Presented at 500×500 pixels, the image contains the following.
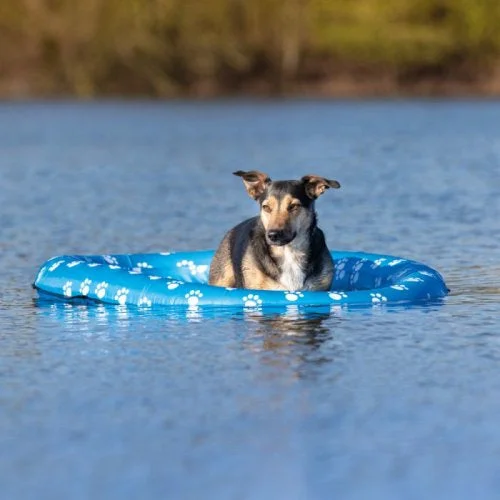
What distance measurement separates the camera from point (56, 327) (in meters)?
15.4

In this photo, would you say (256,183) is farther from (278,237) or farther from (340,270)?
(340,270)

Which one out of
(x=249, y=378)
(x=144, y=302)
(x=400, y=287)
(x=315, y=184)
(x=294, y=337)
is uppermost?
(x=315, y=184)

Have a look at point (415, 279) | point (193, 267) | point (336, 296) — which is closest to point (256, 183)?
point (336, 296)

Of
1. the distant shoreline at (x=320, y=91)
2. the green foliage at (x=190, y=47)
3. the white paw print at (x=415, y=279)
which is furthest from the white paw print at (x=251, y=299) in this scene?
the green foliage at (x=190, y=47)

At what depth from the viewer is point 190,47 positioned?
86.4m

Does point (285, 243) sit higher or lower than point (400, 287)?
Result: higher

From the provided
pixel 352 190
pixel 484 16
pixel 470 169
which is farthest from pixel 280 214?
pixel 484 16

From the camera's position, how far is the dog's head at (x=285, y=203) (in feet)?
51.0

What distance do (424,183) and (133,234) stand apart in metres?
10.3

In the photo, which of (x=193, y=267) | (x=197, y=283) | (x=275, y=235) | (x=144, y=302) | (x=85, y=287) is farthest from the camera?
(x=193, y=267)

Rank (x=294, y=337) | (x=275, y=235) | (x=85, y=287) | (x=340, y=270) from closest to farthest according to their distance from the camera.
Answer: (x=294, y=337) < (x=275, y=235) < (x=85, y=287) < (x=340, y=270)

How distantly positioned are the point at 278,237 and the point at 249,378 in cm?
298

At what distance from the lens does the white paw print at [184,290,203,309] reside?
1580 centimetres

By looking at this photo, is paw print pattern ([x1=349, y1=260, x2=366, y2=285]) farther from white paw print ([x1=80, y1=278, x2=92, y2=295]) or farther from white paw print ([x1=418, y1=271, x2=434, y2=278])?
white paw print ([x1=80, y1=278, x2=92, y2=295])
